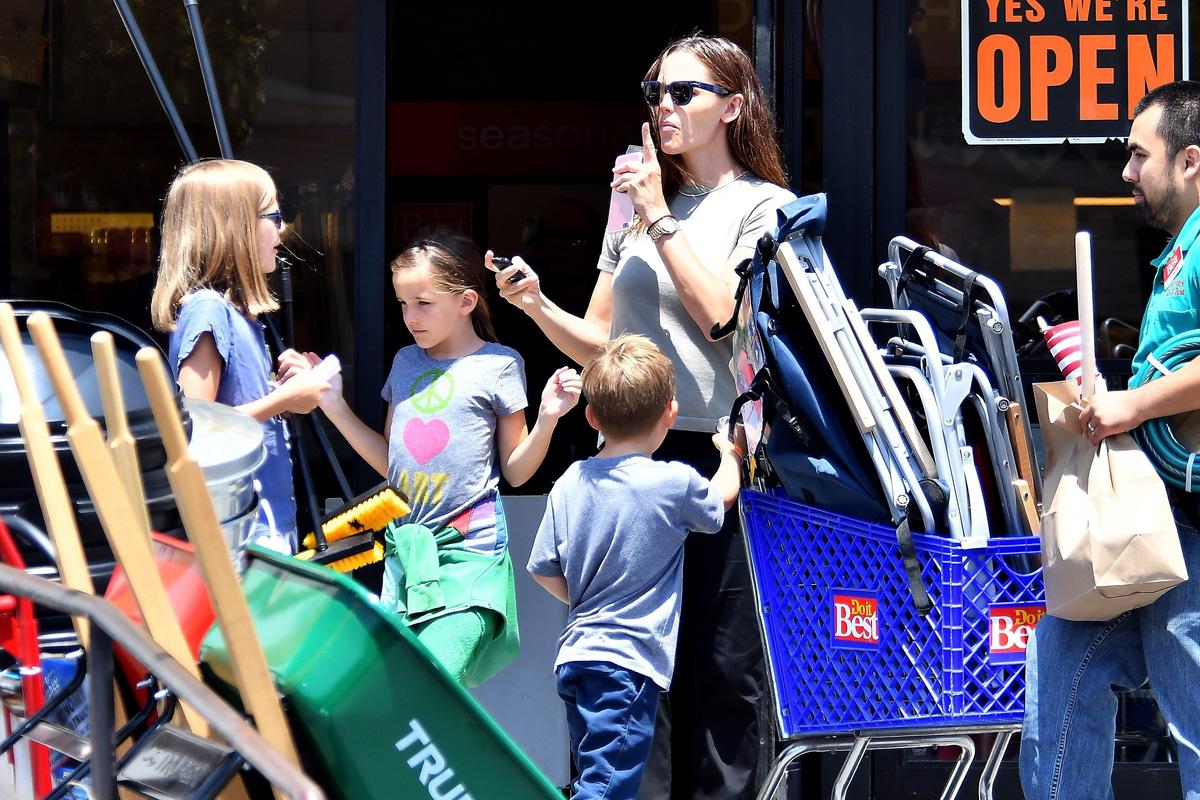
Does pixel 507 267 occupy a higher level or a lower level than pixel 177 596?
higher

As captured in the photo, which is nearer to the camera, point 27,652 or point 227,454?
point 27,652

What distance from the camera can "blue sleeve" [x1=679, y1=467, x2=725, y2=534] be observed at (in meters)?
3.23

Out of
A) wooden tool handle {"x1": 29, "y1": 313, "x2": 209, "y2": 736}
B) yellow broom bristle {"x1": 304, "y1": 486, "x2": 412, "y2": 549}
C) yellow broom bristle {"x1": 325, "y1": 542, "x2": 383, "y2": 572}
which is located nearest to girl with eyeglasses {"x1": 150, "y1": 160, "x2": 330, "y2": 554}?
yellow broom bristle {"x1": 304, "y1": 486, "x2": 412, "y2": 549}

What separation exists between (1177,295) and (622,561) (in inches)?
50.0

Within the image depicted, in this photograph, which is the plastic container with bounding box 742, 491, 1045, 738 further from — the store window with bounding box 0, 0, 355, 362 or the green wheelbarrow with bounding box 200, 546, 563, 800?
the store window with bounding box 0, 0, 355, 362

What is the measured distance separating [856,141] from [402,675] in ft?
9.47

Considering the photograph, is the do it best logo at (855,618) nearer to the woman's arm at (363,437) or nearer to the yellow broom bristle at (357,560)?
the yellow broom bristle at (357,560)

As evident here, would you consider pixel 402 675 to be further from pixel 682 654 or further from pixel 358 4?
pixel 358 4

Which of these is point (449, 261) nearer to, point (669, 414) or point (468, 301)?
point (468, 301)

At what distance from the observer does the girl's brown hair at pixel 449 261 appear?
12.4 ft

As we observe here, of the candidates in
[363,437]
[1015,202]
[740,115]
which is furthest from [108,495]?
[1015,202]

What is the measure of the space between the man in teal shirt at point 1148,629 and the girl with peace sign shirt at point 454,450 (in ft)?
4.22

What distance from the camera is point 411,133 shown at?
669cm

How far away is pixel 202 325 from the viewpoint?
132 inches
